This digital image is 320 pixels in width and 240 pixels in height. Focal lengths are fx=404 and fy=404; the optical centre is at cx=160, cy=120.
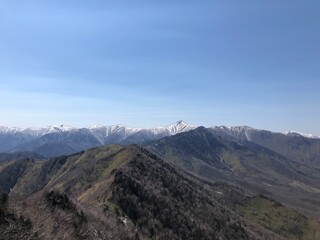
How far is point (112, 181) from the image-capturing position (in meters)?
187

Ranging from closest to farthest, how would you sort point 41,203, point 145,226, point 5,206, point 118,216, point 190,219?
point 5,206 → point 41,203 → point 118,216 → point 145,226 → point 190,219

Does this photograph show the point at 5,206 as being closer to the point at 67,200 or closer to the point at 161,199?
the point at 67,200

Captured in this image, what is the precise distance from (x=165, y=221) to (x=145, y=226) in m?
18.9

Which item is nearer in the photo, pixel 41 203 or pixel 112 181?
pixel 41 203

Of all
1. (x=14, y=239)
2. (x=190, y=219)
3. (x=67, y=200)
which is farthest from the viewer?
(x=190, y=219)

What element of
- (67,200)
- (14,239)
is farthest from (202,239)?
(14,239)

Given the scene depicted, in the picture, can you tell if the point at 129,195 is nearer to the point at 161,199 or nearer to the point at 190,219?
the point at 161,199

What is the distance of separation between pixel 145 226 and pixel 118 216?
20.7 m

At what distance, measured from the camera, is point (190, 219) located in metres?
198

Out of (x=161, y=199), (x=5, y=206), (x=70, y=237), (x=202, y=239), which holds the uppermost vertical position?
(x=5, y=206)

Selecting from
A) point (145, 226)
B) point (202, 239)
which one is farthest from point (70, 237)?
point (202, 239)

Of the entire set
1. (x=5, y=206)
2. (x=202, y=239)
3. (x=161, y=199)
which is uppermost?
(x=5, y=206)

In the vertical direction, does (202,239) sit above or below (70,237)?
below

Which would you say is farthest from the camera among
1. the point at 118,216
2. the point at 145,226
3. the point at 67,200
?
the point at 145,226
